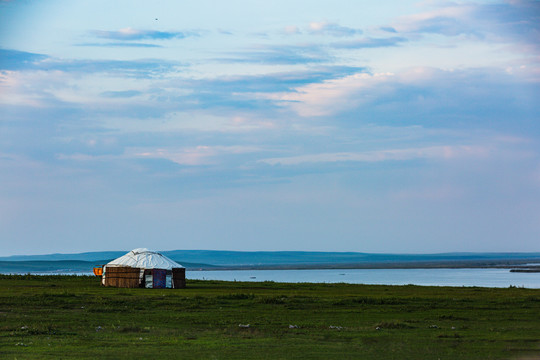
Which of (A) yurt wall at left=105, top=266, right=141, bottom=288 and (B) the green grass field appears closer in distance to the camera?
(B) the green grass field

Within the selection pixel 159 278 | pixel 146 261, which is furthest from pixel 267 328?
pixel 146 261

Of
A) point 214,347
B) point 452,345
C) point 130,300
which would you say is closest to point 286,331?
point 214,347

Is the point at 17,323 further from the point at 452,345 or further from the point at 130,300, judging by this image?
the point at 452,345

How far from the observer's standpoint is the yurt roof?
177ft

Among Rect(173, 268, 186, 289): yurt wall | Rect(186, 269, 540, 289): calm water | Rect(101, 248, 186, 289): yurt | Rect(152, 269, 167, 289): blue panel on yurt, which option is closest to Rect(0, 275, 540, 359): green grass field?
Rect(152, 269, 167, 289): blue panel on yurt

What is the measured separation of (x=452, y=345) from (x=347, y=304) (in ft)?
50.7

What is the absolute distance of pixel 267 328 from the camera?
2397 cm

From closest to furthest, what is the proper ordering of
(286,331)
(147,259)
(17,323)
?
(286,331), (17,323), (147,259)

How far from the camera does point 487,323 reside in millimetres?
25688

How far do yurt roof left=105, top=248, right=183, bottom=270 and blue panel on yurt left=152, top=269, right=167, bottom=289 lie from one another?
0.41m

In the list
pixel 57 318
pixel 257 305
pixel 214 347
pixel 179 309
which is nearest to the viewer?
pixel 214 347

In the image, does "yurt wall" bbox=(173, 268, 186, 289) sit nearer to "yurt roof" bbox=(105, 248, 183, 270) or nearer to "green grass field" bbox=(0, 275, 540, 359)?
"yurt roof" bbox=(105, 248, 183, 270)

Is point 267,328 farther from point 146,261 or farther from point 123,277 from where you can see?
point 123,277

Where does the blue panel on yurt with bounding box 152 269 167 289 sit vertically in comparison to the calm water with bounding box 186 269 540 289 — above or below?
above
